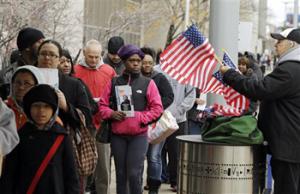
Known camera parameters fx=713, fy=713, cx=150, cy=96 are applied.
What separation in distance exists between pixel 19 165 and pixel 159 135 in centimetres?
411

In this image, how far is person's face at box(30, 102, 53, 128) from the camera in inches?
204

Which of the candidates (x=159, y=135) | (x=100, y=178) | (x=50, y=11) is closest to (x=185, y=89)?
(x=159, y=135)

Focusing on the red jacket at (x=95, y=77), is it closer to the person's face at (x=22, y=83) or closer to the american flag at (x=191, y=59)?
the american flag at (x=191, y=59)

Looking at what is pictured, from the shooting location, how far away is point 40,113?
519 centimetres

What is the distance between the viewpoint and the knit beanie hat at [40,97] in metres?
5.17

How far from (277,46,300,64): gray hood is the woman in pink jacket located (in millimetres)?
1914

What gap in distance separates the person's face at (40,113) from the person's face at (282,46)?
7.73ft

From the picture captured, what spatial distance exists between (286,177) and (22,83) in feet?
8.15

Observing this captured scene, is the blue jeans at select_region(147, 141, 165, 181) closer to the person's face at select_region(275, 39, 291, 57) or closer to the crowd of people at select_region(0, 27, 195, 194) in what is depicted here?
the crowd of people at select_region(0, 27, 195, 194)

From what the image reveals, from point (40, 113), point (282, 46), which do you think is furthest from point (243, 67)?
point (40, 113)

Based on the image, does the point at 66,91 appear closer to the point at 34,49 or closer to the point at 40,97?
the point at 34,49

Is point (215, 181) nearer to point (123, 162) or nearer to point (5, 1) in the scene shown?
point (123, 162)

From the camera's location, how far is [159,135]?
30.1 feet

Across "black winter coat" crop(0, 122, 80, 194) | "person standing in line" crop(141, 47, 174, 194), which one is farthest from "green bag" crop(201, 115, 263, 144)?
"person standing in line" crop(141, 47, 174, 194)
